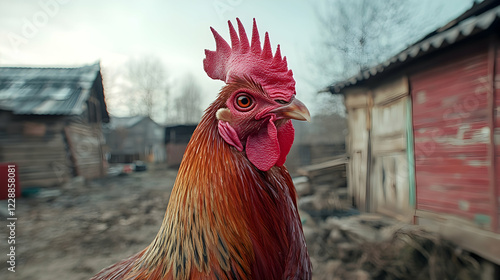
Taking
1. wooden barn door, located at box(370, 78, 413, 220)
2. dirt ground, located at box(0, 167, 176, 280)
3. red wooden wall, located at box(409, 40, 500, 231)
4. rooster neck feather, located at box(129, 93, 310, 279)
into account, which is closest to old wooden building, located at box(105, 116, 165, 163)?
dirt ground, located at box(0, 167, 176, 280)

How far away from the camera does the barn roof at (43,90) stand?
8086 millimetres

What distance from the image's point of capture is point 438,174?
3283mm

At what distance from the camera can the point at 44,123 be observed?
8.56 meters

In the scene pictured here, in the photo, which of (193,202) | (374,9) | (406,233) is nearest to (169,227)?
(193,202)

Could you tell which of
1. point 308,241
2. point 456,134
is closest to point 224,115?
point 456,134

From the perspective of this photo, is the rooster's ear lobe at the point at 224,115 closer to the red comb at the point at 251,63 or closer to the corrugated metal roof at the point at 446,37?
the red comb at the point at 251,63

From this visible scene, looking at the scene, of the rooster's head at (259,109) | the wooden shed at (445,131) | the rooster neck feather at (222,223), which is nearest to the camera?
the rooster neck feather at (222,223)

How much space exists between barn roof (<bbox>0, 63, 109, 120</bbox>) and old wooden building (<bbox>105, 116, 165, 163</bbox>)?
12.6 meters

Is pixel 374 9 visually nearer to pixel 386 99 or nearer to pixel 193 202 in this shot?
pixel 386 99

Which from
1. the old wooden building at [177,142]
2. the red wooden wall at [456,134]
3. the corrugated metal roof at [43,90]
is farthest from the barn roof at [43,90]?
the red wooden wall at [456,134]

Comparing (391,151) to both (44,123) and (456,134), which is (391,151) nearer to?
(456,134)

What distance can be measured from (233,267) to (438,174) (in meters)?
3.69

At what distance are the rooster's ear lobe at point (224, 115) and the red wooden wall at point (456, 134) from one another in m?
3.26

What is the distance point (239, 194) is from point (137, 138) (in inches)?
1407
